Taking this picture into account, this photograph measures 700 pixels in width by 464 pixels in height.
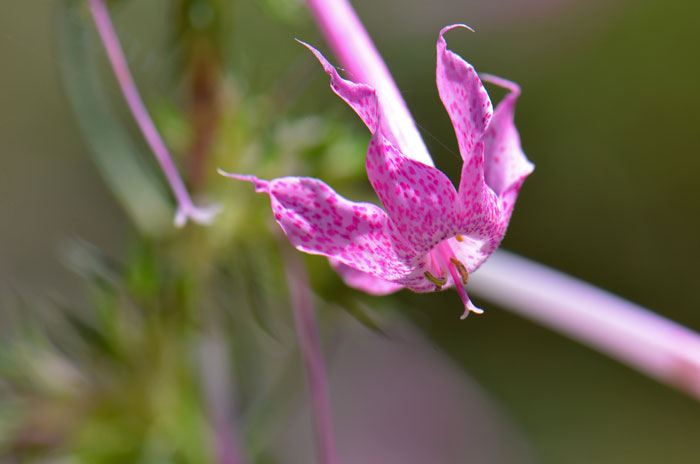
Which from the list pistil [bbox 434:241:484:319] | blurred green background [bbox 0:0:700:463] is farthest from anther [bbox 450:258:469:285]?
blurred green background [bbox 0:0:700:463]

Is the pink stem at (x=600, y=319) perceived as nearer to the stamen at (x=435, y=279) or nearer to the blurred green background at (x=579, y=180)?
the stamen at (x=435, y=279)

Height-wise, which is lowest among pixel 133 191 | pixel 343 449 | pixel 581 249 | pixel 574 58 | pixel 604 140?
pixel 343 449

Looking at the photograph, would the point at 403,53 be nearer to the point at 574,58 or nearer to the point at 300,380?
the point at 574,58

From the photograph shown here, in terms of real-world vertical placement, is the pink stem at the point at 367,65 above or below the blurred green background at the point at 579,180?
above

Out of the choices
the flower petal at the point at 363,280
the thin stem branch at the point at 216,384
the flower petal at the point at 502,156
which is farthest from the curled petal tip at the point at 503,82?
the thin stem branch at the point at 216,384

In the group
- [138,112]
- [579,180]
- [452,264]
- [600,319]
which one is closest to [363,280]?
[452,264]

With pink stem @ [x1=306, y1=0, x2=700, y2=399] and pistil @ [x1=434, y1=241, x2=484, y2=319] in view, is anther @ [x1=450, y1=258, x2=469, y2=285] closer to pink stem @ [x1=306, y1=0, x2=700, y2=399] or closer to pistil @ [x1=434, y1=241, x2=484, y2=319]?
pistil @ [x1=434, y1=241, x2=484, y2=319]

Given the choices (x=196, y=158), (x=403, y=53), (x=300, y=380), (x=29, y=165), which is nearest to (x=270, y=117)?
(x=196, y=158)
